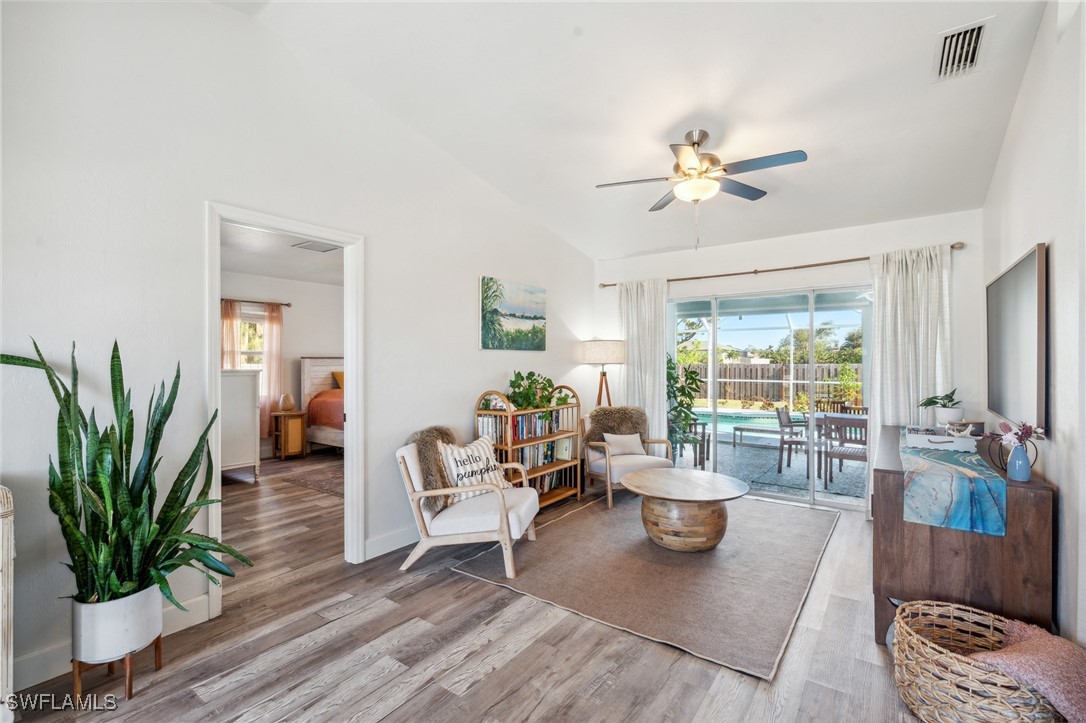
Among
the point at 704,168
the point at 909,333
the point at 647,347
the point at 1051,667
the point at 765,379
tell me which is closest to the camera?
the point at 1051,667

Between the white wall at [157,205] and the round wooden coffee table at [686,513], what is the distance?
5.78 feet

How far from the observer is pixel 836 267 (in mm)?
4379

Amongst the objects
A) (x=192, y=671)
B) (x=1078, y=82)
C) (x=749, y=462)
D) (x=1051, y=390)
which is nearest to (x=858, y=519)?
(x=749, y=462)

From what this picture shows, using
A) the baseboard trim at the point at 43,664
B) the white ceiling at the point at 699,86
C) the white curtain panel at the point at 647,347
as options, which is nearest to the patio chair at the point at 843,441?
the white curtain panel at the point at 647,347

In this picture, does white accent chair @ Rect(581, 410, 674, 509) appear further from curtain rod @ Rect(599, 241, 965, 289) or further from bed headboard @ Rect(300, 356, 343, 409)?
bed headboard @ Rect(300, 356, 343, 409)

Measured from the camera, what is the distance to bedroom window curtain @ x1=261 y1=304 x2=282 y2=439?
252 inches

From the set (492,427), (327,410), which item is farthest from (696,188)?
(327,410)

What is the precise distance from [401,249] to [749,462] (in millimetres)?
3890

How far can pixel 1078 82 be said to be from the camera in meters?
1.67

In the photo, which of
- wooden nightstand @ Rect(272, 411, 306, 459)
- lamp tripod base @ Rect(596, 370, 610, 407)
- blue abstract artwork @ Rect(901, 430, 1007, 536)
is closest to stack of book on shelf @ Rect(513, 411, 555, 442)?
lamp tripod base @ Rect(596, 370, 610, 407)

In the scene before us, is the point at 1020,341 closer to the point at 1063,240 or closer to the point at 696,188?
the point at 1063,240

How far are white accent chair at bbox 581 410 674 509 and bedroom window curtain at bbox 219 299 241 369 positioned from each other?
4534 millimetres

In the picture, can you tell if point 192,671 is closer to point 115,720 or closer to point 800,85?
point 115,720

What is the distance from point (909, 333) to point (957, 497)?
2381 mm
